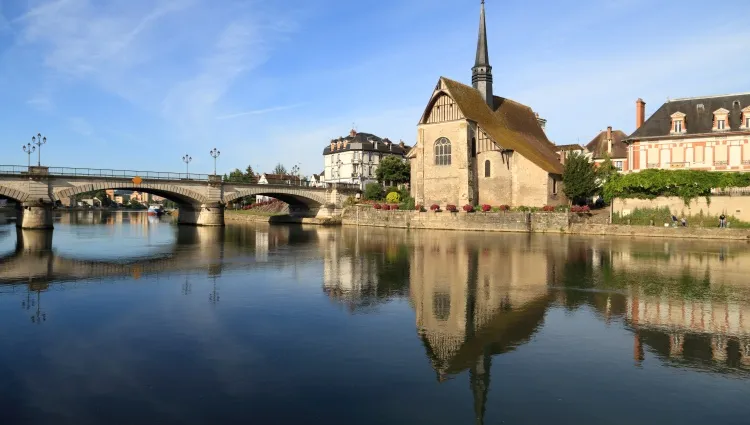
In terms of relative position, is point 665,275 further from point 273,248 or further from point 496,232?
point 496,232

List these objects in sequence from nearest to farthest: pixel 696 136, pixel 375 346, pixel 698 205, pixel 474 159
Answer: pixel 375 346, pixel 698 205, pixel 696 136, pixel 474 159

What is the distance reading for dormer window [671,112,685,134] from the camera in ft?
144

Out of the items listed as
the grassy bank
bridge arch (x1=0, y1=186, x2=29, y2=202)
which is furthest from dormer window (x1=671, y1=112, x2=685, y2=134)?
bridge arch (x1=0, y1=186, x2=29, y2=202)

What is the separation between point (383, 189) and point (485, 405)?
65.7 m

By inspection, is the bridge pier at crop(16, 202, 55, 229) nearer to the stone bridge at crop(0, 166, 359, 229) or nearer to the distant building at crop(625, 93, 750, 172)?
the stone bridge at crop(0, 166, 359, 229)

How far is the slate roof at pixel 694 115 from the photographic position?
42.8m

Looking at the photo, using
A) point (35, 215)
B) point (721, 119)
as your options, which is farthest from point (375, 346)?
point (35, 215)

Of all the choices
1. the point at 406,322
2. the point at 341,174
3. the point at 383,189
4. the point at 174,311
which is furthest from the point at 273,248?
the point at 341,174

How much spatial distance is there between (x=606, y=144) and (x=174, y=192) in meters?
54.0

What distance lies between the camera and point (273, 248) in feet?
105

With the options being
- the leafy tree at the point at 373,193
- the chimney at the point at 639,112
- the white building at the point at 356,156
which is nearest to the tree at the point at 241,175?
the white building at the point at 356,156

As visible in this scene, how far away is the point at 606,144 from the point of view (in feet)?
225

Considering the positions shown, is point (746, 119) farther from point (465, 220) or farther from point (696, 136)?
point (465, 220)

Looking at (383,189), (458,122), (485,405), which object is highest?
(458,122)
